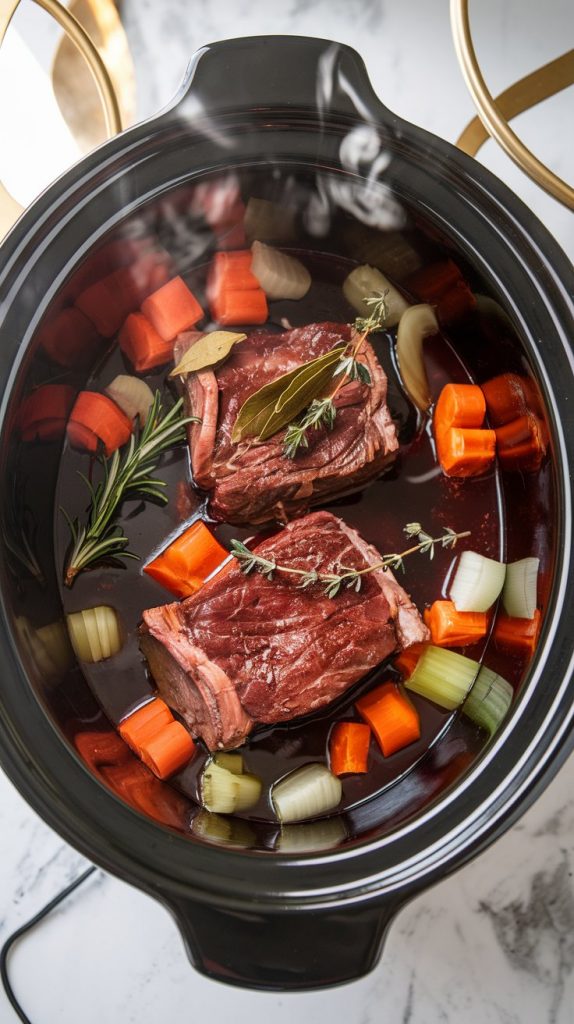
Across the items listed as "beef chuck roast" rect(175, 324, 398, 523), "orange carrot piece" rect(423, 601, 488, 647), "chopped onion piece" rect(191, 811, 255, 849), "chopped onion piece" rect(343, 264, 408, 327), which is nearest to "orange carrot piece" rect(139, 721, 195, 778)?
"chopped onion piece" rect(191, 811, 255, 849)

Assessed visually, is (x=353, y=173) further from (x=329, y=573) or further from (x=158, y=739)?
(x=158, y=739)

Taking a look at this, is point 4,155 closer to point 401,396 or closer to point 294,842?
point 401,396

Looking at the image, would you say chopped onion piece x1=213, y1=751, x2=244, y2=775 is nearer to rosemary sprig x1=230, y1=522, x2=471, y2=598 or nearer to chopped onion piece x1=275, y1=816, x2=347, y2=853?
chopped onion piece x1=275, y1=816, x2=347, y2=853

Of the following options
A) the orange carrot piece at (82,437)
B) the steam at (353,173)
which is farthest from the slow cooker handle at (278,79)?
the orange carrot piece at (82,437)

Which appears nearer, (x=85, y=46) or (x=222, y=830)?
(x=222, y=830)

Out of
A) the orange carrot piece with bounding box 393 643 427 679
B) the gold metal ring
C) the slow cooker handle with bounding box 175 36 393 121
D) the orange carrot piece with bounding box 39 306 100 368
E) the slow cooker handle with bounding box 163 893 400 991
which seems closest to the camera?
the slow cooker handle with bounding box 163 893 400 991

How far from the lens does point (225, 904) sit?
1548 mm

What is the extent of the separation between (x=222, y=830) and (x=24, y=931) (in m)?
0.68

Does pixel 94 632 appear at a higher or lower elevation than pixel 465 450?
lower

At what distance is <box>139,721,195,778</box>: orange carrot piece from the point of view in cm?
192

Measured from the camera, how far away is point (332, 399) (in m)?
1.95

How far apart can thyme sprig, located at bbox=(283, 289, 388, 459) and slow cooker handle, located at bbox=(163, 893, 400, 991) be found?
100 centimetres

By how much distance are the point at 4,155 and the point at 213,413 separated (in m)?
0.94

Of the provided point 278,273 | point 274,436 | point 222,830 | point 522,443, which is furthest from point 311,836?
point 278,273
